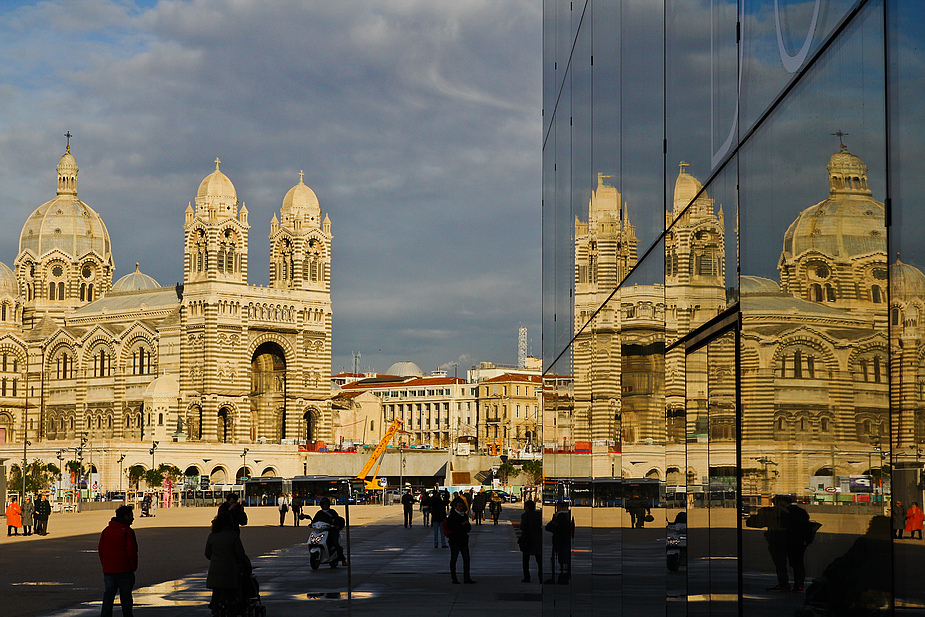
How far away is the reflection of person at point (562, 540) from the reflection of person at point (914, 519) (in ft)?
25.2

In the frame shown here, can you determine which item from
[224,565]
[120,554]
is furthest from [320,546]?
[224,565]

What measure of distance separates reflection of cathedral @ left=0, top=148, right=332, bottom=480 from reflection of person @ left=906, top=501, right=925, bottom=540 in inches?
3675

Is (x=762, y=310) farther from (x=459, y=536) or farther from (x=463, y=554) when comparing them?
(x=463, y=554)

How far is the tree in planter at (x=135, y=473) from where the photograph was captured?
292ft

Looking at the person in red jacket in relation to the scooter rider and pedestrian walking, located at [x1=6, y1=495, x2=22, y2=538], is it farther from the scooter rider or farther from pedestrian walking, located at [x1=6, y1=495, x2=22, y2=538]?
→ pedestrian walking, located at [x1=6, y1=495, x2=22, y2=538]

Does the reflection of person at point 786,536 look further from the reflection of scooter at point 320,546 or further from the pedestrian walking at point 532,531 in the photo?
the reflection of scooter at point 320,546

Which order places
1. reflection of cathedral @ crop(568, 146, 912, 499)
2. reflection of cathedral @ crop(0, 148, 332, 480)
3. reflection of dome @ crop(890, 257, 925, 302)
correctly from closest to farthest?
1. reflection of dome @ crop(890, 257, 925, 302)
2. reflection of cathedral @ crop(568, 146, 912, 499)
3. reflection of cathedral @ crop(0, 148, 332, 480)

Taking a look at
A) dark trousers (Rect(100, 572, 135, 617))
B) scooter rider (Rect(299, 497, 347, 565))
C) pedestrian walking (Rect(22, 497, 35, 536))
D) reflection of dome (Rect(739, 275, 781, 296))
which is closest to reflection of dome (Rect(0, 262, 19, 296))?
pedestrian walking (Rect(22, 497, 35, 536))

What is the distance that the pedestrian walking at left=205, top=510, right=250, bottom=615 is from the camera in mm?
10938

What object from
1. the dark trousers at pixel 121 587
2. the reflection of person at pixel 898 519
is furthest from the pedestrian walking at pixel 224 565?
the reflection of person at pixel 898 519

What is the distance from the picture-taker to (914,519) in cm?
313

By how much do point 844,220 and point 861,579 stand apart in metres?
1.05

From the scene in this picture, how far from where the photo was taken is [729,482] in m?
4.92

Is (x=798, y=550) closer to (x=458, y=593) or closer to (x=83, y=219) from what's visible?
(x=458, y=593)
